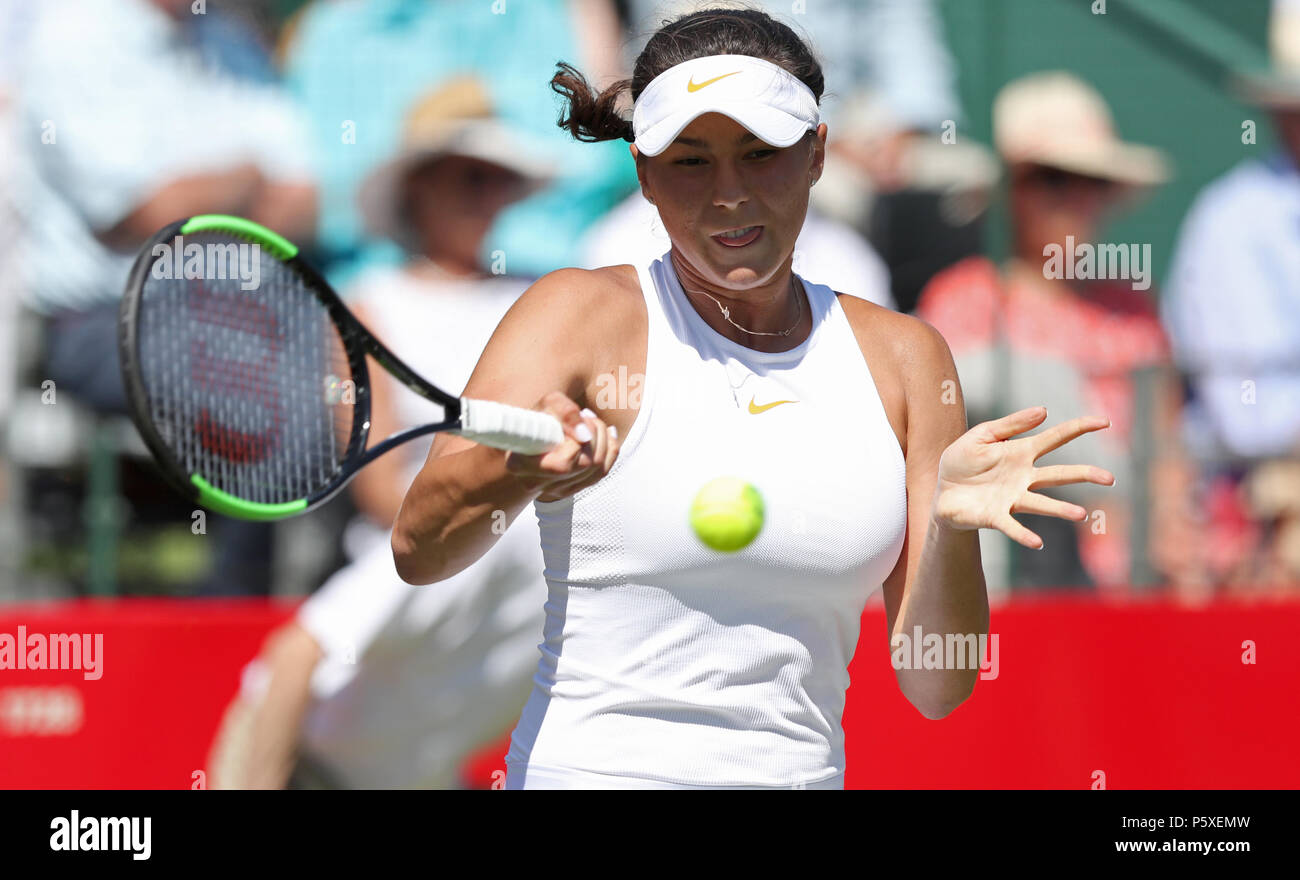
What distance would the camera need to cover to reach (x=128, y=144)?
531 cm

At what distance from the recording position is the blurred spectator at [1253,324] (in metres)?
4.80

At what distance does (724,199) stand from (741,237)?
0.06 m

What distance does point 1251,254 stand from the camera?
571cm

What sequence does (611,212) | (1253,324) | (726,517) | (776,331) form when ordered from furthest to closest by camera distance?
(1253,324)
(611,212)
(776,331)
(726,517)

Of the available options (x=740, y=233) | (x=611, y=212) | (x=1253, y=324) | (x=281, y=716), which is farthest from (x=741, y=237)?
(x=1253, y=324)

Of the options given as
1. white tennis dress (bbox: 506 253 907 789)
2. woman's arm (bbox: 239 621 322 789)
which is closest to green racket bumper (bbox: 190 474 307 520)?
white tennis dress (bbox: 506 253 907 789)

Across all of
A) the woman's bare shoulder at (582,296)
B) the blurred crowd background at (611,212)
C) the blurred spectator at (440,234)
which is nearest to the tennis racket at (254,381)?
the woman's bare shoulder at (582,296)

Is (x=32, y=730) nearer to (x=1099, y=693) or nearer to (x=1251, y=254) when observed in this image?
(x=1099, y=693)

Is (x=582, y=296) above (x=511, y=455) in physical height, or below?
above

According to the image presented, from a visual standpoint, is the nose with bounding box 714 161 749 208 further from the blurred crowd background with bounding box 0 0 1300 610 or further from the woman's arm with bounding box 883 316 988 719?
the blurred crowd background with bounding box 0 0 1300 610

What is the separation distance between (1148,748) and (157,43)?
4.04 m

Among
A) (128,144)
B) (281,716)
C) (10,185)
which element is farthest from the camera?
(128,144)

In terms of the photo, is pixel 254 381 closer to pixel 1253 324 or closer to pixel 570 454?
pixel 570 454
